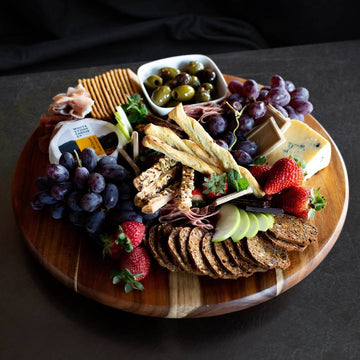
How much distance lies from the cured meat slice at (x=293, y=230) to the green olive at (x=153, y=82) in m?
0.61

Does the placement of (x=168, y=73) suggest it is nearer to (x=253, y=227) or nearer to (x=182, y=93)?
(x=182, y=93)

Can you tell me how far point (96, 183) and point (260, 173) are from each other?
43 cm

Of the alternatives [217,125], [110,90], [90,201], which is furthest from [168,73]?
[90,201]

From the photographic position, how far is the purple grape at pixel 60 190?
39.6 inches

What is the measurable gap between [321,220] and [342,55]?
1099 mm

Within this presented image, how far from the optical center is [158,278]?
100cm

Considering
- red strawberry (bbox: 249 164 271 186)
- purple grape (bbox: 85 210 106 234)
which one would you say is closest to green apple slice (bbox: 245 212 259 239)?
red strawberry (bbox: 249 164 271 186)

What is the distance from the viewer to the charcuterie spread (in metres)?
0.98

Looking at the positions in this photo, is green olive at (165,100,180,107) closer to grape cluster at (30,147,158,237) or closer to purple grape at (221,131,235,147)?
purple grape at (221,131,235,147)

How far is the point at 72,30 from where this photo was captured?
7.63ft

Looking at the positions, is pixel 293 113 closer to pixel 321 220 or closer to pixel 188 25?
pixel 321 220

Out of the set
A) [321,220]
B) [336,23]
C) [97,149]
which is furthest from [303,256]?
[336,23]

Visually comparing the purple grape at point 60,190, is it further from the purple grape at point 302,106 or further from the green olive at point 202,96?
the purple grape at point 302,106

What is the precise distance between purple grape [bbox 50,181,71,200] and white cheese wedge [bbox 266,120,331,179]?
573mm
